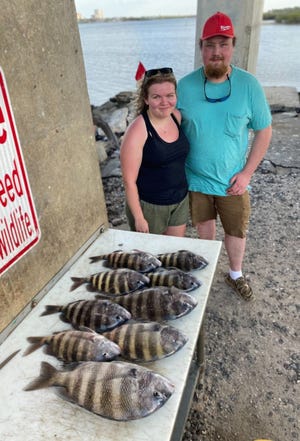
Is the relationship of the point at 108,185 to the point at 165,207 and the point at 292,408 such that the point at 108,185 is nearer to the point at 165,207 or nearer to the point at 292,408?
the point at 165,207

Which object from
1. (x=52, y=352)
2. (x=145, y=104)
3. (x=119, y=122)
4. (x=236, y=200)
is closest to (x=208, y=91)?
(x=145, y=104)

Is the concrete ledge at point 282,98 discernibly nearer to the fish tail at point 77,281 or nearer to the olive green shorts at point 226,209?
the olive green shorts at point 226,209

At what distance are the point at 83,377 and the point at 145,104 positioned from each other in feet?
6.24

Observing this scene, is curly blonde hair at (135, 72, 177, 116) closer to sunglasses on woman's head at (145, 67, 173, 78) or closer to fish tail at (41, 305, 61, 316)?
sunglasses on woman's head at (145, 67, 173, 78)

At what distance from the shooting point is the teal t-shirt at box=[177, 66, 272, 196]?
2.68 metres

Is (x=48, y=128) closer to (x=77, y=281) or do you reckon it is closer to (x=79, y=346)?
(x=77, y=281)

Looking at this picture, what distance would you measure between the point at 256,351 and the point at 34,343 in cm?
200

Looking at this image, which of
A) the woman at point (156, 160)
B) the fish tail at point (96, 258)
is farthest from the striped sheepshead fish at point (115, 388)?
the woman at point (156, 160)

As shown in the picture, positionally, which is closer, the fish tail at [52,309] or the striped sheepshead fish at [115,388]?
the striped sheepshead fish at [115,388]

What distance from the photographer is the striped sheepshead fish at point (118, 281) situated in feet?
6.57

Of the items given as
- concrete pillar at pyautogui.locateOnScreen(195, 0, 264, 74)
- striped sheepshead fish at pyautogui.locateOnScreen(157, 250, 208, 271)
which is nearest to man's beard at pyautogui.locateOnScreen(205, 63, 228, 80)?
striped sheepshead fish at pyautogui.locateOnScreen(157, 250, 208, 271)

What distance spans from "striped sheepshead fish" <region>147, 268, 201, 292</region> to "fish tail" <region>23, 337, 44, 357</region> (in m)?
0.68

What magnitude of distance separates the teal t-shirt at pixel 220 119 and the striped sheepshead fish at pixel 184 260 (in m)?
0.97

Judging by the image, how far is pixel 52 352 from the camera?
165 centimetres
